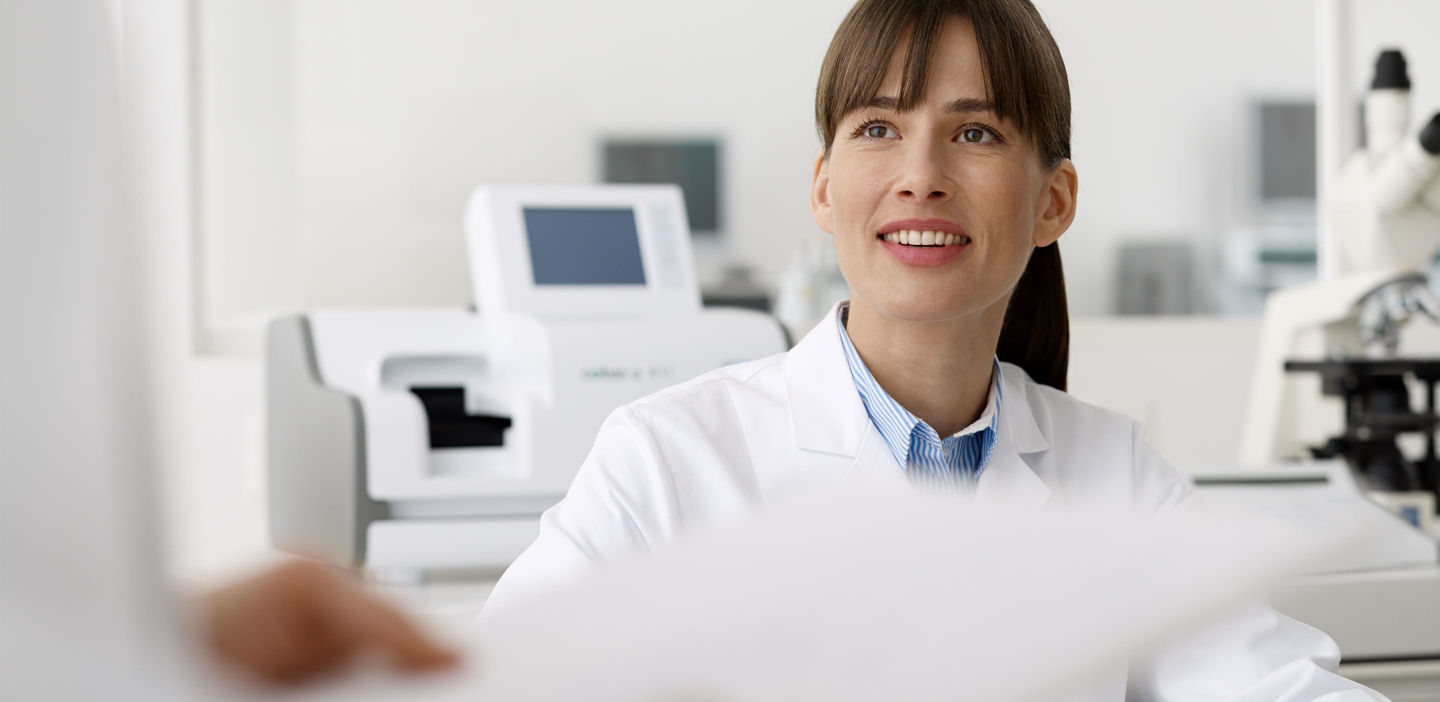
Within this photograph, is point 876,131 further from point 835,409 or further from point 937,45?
point 835,409

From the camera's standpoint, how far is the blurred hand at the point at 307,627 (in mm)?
190

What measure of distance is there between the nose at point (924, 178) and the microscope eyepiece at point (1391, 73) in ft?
4.90

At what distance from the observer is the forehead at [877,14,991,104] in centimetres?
92

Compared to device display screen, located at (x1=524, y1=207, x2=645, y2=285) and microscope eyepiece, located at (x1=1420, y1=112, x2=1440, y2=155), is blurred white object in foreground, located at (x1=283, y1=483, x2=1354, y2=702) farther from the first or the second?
microscope eyepiece, located at (x1=1420, y1=112, x2=1440, y2=155)

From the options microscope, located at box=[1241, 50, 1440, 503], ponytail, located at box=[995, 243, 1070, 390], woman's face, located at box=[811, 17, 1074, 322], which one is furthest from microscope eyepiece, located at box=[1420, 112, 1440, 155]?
woman's face, located at box=[811, 17, 1074, 322]

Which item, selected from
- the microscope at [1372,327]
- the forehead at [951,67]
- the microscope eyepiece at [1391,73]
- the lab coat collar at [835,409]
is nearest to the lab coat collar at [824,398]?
the lab coat collar at [835,409]

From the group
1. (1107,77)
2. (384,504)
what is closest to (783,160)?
(1107,77)

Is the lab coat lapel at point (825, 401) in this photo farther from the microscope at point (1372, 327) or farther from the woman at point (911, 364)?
the microscope at point (1372, 327)

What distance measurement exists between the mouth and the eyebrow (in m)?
0.08

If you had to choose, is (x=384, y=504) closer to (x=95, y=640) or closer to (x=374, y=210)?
(x=95, y=640)

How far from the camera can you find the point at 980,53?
0.92 m

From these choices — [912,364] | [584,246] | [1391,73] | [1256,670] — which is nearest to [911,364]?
[912,364]

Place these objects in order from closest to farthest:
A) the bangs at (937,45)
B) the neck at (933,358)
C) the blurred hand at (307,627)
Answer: the blurred hand at (307,627) < the bangs at (937,45) < the neck at (933,358)

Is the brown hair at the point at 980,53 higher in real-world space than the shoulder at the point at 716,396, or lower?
higher
